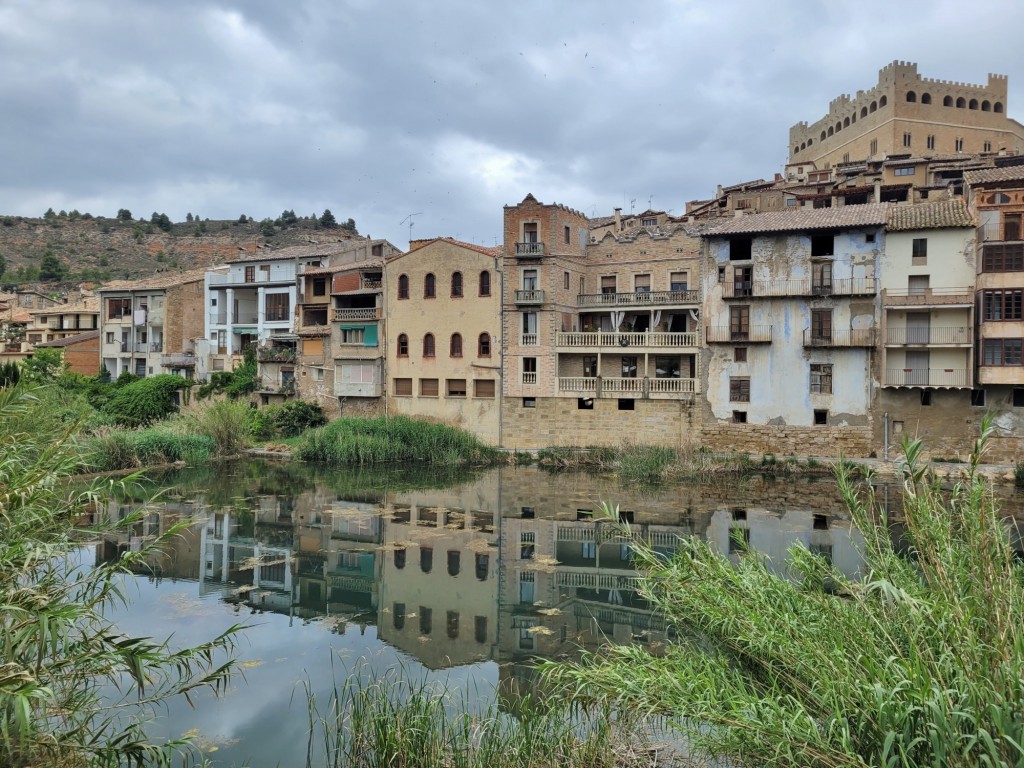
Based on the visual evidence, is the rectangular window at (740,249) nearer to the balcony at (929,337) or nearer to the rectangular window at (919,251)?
the rectangular window at (919,251)

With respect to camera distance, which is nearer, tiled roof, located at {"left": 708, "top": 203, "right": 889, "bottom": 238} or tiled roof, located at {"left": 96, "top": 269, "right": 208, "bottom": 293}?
tiled roof, located at {"left": 708, "top": 203, "right": 889, "bottom": 238}

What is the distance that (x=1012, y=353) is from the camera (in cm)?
2661

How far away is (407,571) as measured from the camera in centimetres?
1769

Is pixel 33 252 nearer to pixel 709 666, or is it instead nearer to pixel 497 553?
pixel 497 553

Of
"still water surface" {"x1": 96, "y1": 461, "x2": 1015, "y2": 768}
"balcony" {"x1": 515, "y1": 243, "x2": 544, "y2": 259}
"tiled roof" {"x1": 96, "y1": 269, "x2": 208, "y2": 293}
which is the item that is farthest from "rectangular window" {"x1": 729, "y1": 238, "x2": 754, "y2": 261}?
"tiled roof" {"x1": 96, "y1": 269, "x2": 208, "y2": 293}

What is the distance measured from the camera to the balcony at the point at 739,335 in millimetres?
30547

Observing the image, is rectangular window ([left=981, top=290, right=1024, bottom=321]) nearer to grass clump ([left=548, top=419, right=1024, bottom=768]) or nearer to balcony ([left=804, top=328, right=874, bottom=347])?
balcony ([left=804, top=328, right=874, bottom=347])

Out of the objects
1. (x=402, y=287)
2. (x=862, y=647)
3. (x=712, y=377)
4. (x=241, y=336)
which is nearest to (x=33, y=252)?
(x=241, y=336)

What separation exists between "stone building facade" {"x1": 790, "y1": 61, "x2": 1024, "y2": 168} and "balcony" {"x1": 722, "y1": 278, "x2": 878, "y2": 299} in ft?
120

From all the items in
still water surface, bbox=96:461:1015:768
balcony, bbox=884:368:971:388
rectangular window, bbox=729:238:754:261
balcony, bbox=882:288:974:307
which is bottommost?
still water surface, bbox=96:461:1015:768

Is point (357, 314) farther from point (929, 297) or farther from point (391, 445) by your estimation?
point (929, 297)

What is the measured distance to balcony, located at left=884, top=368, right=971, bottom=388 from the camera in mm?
27812

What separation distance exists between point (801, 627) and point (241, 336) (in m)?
44.3

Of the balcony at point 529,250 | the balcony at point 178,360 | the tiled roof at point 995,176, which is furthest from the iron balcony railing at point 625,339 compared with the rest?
the balcony at point 178,360
